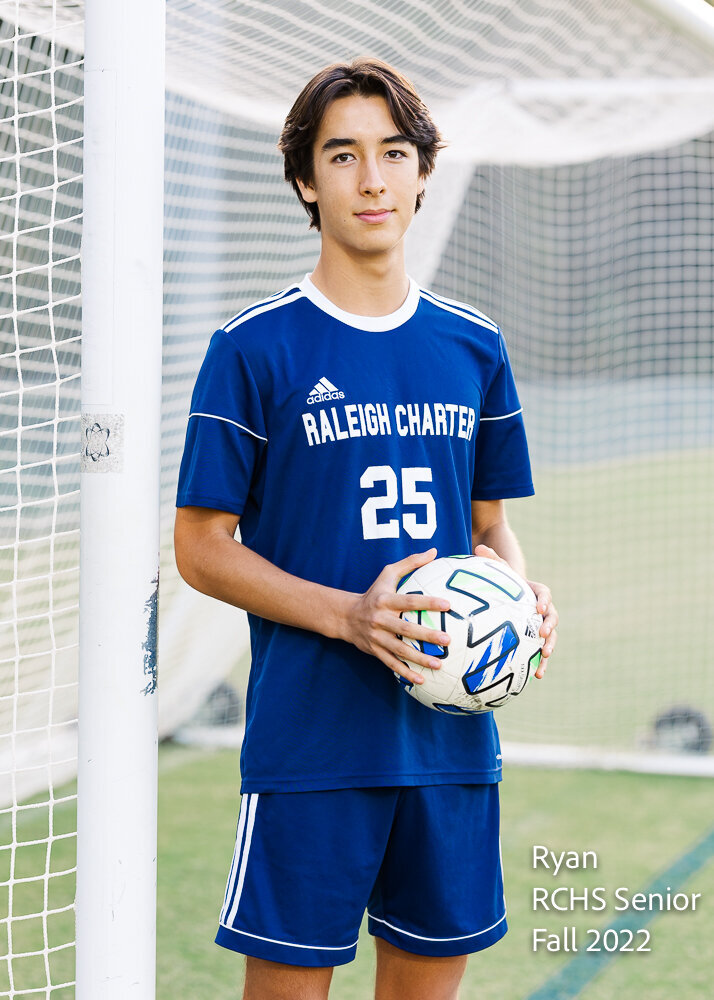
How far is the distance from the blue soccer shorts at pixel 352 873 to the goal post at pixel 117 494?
0.18 metres

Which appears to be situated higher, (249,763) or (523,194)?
(523,194)

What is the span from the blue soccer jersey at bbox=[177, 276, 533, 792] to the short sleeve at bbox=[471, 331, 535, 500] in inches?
6.5

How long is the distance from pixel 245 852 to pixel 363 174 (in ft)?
3.45

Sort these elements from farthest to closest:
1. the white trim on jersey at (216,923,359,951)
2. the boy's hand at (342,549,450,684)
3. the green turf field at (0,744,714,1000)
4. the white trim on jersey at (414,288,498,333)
A: the green turf field at (0,744,714,1000) < the white trim on jersey at (414,288,498,333) < the white trim on jersey at (216,923,359,951) < the boy's hand at (342,549,450,684)

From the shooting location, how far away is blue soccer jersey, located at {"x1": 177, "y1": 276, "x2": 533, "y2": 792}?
1.75 m

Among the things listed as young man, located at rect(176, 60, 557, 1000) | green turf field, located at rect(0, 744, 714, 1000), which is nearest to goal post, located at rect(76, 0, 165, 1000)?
young man, located at rect(176, 60, 557, 1000)

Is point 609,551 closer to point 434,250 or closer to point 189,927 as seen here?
point 434,250

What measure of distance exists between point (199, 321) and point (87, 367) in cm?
241

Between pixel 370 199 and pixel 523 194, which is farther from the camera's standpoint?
pixel 523 194

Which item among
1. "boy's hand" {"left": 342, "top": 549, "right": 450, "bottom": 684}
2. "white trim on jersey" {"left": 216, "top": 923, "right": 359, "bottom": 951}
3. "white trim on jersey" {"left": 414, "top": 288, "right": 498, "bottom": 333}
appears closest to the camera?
"boy's hand" {"left": 342, "top": 549, "right": 450, "bottom": 684}

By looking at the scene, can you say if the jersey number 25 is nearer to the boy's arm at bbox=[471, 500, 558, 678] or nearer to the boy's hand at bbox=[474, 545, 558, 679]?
the boy's hand at bbox=[474, 545, 558, 679]

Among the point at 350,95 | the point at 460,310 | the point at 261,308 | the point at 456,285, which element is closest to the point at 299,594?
the point at 261,308

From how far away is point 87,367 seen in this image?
179 cm

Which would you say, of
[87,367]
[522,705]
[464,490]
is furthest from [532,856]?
[87,367]
